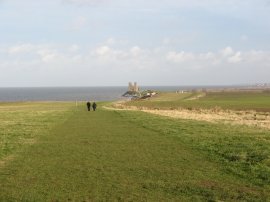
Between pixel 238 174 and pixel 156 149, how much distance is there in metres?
6.44

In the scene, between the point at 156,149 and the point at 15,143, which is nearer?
the point at 156,149

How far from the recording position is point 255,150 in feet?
59.1

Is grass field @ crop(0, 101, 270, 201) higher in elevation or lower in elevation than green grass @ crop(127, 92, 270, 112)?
higher

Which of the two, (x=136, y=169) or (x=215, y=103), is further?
(x=215, y=103)

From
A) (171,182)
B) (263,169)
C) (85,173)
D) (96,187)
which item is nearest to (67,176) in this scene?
(85,173)

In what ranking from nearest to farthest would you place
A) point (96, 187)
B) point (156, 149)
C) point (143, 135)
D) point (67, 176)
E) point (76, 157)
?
point (96, 187) → point (67, 176) → point (76, 157) → point (156, 149) → point (143, 135)

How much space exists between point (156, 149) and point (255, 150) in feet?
14.8

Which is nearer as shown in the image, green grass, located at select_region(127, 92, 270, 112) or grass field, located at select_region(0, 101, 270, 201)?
grass field, located at select_region(0, 101, 270, 201)

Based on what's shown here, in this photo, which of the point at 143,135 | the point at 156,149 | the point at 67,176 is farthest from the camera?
the point at 143,135

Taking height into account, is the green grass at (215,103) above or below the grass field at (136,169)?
below

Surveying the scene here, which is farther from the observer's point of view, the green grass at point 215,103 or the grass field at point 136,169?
the green grass at point 215,103

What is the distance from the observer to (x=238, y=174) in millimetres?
13328

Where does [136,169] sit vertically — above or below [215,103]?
above

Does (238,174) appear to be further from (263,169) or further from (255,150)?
(255,150)
